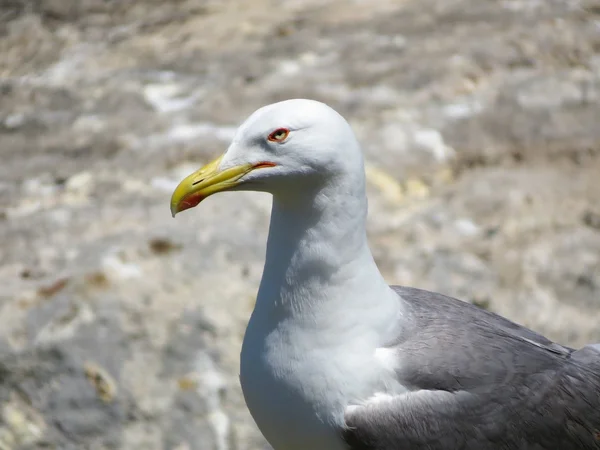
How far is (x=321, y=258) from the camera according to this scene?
10.6ft

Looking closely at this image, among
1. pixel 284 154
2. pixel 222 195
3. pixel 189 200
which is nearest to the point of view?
pixel 284 154

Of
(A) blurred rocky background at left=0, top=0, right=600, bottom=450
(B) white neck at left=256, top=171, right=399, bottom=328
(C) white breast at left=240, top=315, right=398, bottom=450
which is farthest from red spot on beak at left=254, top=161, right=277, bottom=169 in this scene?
(A) blurred rocky background at left=0, top=0, right=600, bottom=450

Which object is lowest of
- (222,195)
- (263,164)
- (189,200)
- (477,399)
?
(222,195)

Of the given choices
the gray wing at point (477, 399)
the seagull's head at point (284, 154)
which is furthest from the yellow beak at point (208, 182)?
the gray wing at point (477, 399)

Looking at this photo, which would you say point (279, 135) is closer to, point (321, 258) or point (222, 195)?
point (321, 258)

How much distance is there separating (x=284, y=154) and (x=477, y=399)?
3.37ft

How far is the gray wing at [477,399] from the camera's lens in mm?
3143

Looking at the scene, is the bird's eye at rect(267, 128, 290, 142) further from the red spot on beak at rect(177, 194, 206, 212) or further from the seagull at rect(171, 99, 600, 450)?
the red spot on beak at rect(177, 194, 206, 212)

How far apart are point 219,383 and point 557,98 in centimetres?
284

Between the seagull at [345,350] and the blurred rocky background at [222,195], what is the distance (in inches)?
51.4

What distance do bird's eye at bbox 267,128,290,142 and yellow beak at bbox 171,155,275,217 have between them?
0.08 m

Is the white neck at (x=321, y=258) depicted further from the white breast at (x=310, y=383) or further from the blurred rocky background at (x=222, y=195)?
the blurred rocky background at (x=222, y=195)

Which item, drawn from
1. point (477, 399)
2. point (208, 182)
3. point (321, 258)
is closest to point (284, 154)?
point (208, 182)

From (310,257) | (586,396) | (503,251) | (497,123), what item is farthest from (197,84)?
(586,396)
